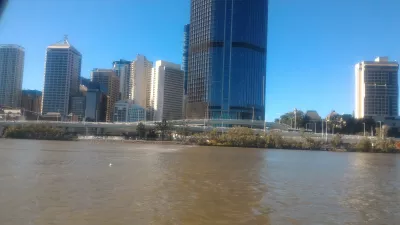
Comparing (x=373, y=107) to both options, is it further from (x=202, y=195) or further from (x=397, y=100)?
(x=202, y=195)

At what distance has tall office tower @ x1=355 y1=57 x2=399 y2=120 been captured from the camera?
18138 centimetres

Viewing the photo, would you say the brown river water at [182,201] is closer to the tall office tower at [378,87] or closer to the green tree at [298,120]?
the green tree at [298,120]

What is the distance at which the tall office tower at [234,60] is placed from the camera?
18988cm

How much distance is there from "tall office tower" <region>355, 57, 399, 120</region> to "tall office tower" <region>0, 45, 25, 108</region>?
16020 cm

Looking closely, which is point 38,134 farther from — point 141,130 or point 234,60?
point 234,60

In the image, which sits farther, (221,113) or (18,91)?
(221,113)

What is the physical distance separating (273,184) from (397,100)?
19505cm

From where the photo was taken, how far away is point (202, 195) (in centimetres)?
1744

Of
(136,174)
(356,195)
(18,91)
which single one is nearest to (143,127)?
(18,91)

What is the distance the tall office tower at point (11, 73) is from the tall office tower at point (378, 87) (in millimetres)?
160200

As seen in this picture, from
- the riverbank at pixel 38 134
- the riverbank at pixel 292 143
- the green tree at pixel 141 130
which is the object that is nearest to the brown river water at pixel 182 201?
the riverbank at pixel 292 143

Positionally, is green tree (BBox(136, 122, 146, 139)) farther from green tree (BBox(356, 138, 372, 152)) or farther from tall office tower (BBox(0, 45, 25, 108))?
green tree (BBox(356, 138, 372, 152))

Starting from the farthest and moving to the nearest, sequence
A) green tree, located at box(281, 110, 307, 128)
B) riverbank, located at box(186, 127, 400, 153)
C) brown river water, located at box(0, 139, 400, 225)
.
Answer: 1. green tree, located at box(281, 110, 307, 128)
2. riverbank, located at box(186, 127, 400, 153)
3. brown river water, located at box(0, 139, 400, 225)

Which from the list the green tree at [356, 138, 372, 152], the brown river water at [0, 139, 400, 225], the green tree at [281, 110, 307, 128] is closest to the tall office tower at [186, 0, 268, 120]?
the green tree at [281, 110, 307, 128]
